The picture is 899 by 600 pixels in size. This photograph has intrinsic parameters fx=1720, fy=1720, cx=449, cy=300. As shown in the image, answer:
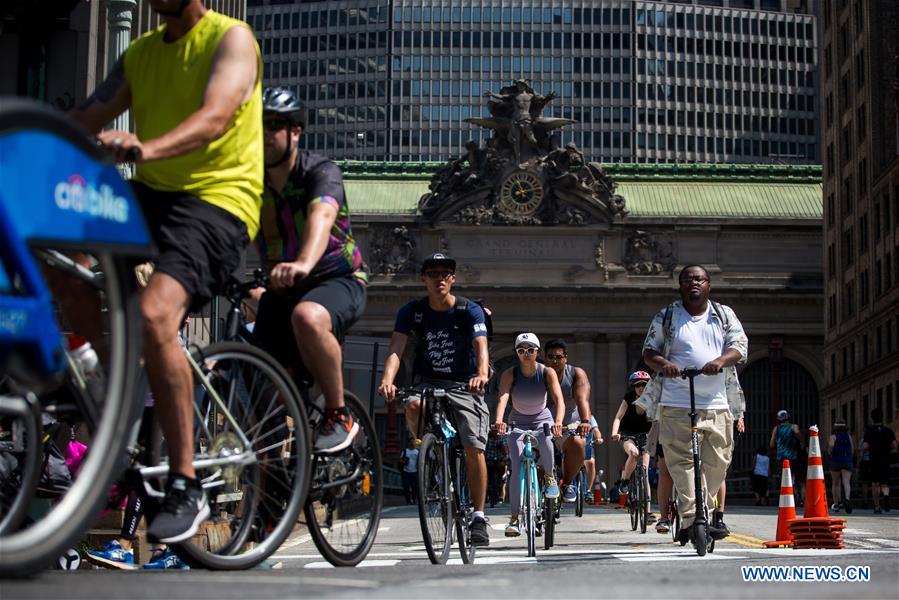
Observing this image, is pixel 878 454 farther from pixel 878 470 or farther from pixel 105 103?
pixel 105 103

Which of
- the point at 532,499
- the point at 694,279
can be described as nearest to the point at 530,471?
the point at 532,499

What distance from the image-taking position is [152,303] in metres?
5.59

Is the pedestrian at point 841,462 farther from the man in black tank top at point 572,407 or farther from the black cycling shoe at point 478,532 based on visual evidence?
the black cycling shoe at point 478,532

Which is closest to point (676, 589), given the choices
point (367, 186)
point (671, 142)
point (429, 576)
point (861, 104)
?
point (429, 576)

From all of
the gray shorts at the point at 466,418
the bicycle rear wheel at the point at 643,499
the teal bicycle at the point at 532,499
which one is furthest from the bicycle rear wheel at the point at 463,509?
the bicycle rear wheel at the point at 643,499

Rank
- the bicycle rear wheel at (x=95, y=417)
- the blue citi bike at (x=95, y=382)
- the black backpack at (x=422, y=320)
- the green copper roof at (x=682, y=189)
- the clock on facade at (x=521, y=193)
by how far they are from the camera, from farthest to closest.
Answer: the green copper roof at (x=682, y=189) → the clock on facade at (x=521, y=193) → the black backpack at (x=422, y=320) → the bicycle rear wheel at (x=95, y=417) → the blue citi bike at (x=95, y=382)

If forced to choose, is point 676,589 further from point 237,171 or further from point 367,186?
point 367,186

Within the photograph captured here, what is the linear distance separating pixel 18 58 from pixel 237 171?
1486 centimetres

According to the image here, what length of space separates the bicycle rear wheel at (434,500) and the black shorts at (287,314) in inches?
80.1

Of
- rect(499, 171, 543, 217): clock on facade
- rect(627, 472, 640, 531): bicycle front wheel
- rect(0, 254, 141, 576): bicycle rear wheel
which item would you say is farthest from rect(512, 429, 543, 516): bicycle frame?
rect(499, 171, 543, 217): clock on facade

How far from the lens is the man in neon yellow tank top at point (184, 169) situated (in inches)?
223

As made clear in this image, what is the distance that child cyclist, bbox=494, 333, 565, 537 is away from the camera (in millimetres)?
13891

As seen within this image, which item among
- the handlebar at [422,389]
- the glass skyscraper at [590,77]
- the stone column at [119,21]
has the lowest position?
the handlebar at [422,389]

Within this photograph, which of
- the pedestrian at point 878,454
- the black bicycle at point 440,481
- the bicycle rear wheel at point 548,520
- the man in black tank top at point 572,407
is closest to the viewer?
the black bicycle at point 440,481
